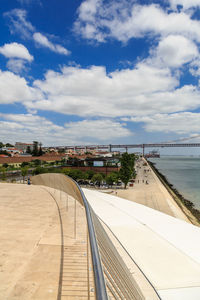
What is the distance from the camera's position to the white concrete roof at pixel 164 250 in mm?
3482

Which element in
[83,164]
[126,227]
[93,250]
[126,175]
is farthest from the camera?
[83,164]

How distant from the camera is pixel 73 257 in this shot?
4043 mm

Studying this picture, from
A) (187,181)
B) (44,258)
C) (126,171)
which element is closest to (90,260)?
(44,258)

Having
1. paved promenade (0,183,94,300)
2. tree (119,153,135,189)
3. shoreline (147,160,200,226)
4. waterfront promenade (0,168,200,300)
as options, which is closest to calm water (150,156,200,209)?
shoreline (147,160,200,226)

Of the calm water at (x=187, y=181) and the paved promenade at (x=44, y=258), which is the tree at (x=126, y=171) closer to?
the calm water at (x=187, y=181)

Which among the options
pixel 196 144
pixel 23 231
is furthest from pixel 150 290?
pixel 196 144

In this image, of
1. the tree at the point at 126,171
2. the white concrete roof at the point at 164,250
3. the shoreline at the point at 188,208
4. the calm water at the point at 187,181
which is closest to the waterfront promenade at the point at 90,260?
the white concrete roof at the point at 164,250

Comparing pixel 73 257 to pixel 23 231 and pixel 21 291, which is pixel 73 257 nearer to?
pixel 21 291

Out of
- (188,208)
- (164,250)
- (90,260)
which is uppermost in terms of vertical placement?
(90,260)

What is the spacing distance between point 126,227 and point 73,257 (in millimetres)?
2699

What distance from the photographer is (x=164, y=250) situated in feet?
15.9

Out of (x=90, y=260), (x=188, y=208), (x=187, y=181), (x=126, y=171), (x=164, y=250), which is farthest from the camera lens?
(x=187, y=181)

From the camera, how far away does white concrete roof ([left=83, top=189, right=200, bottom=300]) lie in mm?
3482

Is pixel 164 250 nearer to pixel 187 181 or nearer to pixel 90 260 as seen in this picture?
pixel 90 260
